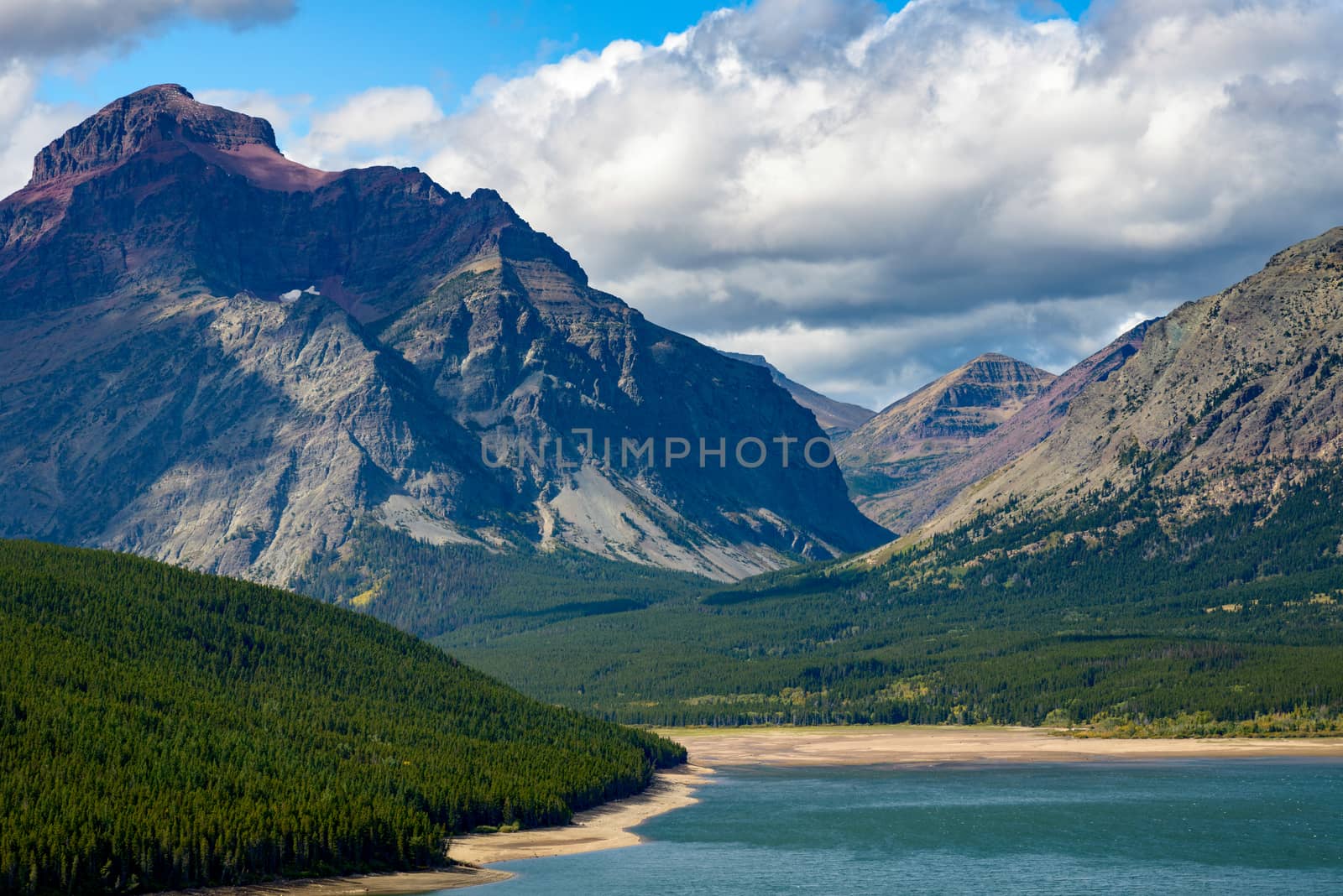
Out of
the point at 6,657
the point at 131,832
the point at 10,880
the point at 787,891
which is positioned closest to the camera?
the point at 10,880

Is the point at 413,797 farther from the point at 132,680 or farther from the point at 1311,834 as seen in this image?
the point at 1311,834

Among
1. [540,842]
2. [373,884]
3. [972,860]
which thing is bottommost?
[972,860]

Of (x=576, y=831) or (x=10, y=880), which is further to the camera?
(x=576, y=831)

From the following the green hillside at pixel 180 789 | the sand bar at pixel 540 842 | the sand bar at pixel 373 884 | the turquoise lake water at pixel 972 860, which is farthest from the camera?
the sand bar at pixel 540 842

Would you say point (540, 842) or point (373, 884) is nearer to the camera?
point (373, 884)

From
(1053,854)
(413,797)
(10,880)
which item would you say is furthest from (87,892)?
(1053,854)

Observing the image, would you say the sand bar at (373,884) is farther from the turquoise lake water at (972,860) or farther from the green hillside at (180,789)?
the turquoise lake water at (972,860)

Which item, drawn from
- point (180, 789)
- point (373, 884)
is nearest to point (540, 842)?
point (373, 884)

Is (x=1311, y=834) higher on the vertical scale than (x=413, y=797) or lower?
lower

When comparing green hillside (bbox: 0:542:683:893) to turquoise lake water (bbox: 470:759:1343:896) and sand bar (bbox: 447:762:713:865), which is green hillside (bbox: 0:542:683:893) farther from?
turquoise lake water (bbox: 470:759:1343:896)

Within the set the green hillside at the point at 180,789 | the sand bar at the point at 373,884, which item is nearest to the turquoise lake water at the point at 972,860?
the sand bar at the point at 373,884

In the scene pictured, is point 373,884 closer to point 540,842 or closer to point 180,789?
point 180,789
